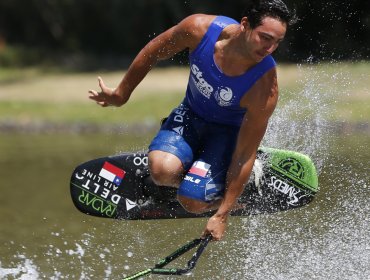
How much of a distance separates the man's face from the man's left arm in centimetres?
20

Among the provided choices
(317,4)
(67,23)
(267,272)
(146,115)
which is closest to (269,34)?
(267,272)

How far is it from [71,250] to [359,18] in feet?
30.2

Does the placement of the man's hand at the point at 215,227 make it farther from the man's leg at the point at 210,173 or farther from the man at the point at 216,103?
the man's leg at the point at 210,173

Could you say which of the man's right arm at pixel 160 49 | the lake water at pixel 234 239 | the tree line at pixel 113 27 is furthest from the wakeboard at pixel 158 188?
the tree line at pixel 113 27

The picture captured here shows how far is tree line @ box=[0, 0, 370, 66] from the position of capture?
14.4m

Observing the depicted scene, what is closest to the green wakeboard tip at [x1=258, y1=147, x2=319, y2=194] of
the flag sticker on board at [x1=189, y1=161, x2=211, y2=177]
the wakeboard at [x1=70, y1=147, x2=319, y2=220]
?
the wakeboard at [x1=70, y1=147, x2=319, y2=220]

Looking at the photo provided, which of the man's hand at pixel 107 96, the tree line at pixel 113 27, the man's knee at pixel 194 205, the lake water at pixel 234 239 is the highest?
the man's hand at pixel 107 96

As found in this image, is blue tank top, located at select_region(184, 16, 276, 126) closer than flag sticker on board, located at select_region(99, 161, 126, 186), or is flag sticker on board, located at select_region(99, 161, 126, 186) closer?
blue tank top, located at select_region(184, 16, 276, 126)

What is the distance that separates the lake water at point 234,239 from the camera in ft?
18.6

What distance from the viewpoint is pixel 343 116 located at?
434 inches

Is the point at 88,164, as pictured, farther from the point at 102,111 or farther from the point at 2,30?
the point at 2,30

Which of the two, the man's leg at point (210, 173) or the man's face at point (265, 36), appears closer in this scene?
the man's face at point (265, 36)

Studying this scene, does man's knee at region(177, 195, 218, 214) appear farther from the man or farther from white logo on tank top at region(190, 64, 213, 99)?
white logo on tank top at region(190, 64, 213, 99)

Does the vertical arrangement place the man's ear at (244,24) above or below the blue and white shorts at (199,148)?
above
